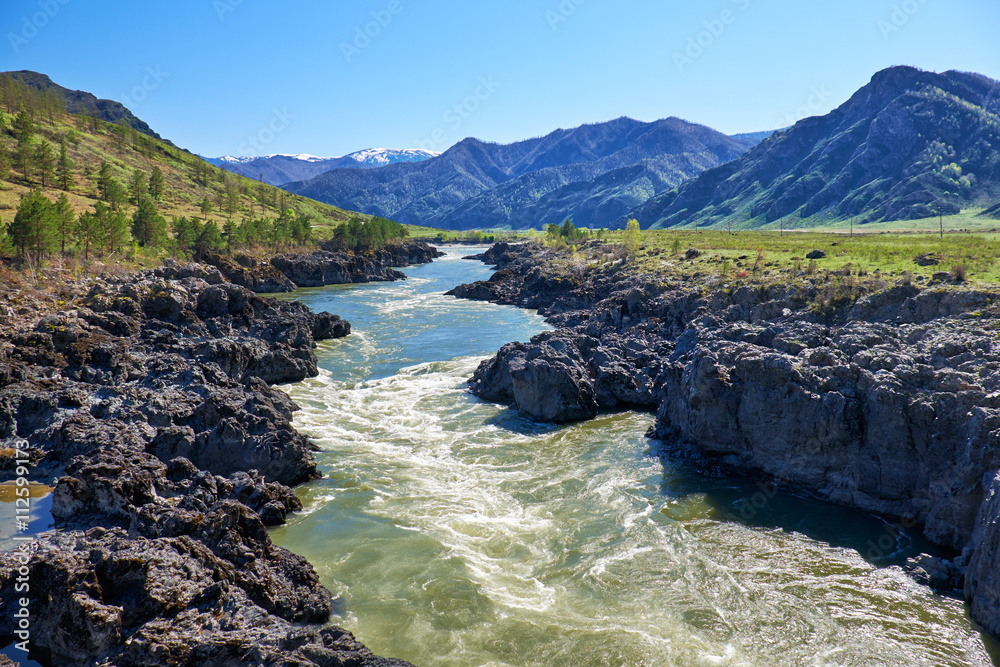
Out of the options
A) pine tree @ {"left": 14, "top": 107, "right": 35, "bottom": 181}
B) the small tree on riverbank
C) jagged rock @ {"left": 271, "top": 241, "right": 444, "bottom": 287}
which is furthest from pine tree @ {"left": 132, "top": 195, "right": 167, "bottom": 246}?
the small tree on riverbank

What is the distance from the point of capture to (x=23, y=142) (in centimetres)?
9800

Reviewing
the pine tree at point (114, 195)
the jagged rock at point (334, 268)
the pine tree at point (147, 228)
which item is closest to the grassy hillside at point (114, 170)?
the pine tree at point (114, 195)

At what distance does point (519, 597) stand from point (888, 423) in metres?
16.7

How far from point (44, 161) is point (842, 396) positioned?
4730 inches

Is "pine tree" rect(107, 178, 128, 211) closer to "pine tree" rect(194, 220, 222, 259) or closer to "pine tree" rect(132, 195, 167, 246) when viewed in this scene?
"pine tree" rect(194, 220, 222, 259)

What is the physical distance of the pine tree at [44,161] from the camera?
94.2m

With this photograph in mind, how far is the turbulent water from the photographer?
630 inches

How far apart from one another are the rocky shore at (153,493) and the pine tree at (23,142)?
73.3 m

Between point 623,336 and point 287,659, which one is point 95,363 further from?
point 623,336

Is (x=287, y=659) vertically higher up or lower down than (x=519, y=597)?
higher up

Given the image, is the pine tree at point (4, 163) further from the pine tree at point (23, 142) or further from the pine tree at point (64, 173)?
the pine tree at point (64, 173)

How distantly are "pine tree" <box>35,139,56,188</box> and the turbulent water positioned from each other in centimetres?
9487

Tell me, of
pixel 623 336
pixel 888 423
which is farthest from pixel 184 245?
pixel 888 423

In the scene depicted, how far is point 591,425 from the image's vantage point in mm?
33812
